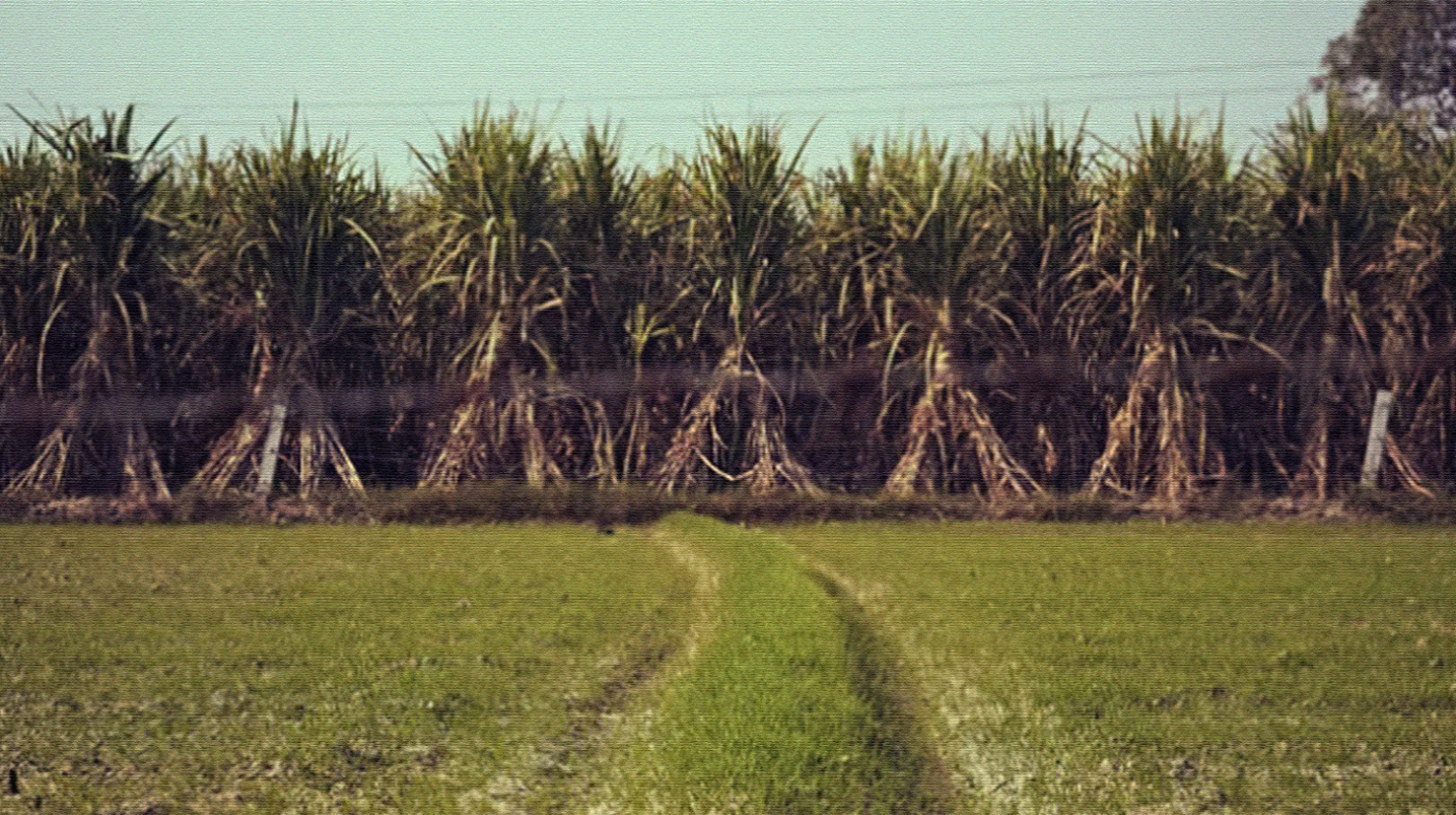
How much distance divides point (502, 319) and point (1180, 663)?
859 cm

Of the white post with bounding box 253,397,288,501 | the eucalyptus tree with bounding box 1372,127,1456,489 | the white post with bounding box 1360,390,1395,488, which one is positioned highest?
the eucalyptus tree with bounding box 1372,127,1456,489

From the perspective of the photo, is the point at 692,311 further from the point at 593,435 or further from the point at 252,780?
the point at 252,780

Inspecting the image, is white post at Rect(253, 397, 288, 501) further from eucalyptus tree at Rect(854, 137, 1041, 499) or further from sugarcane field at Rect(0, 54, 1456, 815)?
eucalyptus tree at Rect(854, 137, 1041, 499)

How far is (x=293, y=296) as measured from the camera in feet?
47.4

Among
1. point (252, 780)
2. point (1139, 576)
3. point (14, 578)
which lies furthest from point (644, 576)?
point (252, 780)

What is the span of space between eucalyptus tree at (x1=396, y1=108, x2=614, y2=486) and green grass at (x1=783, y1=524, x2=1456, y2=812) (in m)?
3.42

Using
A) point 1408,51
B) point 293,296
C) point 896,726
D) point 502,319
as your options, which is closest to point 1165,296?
point 502,319

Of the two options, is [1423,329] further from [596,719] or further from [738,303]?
[596,719]

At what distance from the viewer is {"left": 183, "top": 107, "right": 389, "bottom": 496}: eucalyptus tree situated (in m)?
14.2

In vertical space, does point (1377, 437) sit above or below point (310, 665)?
above

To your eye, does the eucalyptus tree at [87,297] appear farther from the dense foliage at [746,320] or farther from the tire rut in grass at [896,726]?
the tire rut in grass at [896,726]

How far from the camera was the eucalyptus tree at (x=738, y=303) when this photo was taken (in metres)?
14.3

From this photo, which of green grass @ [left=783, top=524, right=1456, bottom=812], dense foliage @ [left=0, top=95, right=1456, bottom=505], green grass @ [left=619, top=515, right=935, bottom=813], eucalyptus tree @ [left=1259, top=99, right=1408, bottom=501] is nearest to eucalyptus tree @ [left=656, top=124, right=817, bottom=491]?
dense foliage @ [left=0, top=95, right=1456, bottom=505]

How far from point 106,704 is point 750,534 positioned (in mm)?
6643
